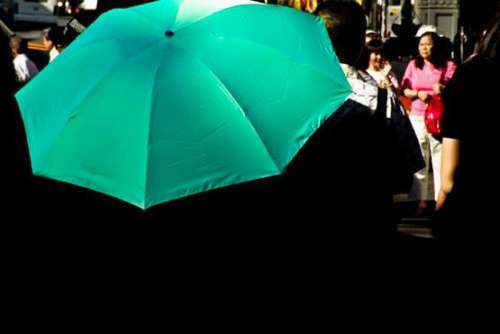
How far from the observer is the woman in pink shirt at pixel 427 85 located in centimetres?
810

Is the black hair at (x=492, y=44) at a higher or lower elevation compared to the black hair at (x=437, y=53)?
higher

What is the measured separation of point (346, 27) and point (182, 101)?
3.53 ft

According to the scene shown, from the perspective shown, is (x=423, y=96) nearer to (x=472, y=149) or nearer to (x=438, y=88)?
(x=438, y=88)

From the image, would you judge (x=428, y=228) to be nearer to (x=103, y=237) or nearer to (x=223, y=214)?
(x=223, y=214)

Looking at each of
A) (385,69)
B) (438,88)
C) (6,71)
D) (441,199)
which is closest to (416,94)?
(438,88)

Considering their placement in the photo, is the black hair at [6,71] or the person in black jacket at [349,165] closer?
the person in black jacket at [349,165]

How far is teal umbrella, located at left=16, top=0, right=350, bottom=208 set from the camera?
306 centimetres

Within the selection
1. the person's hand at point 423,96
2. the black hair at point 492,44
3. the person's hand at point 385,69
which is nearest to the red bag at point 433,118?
the person's hand at point 423,96

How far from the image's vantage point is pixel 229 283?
4211 mm

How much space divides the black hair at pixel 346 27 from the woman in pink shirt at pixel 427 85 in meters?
4.30

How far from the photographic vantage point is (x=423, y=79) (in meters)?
8.59

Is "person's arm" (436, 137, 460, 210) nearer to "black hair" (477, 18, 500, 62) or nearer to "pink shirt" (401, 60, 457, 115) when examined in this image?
"black hair" (477, 18, 500, 62)

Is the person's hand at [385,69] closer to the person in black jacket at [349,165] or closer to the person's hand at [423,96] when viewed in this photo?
the person's hand at [423,96]

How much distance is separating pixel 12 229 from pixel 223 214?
1.74m
